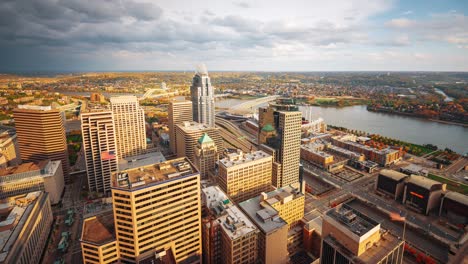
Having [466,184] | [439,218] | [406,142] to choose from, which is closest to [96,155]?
[439,218]

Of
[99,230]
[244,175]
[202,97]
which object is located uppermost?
[202,97]

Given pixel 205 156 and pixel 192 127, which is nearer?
pixel 205 156

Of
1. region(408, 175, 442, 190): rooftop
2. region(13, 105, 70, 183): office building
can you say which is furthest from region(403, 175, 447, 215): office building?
region(13, 105, 70, 183): office building

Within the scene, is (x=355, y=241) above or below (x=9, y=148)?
above

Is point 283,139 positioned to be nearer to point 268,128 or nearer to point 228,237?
point 268,128

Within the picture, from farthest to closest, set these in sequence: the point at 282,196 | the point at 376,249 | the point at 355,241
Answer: the point at 282,196, the point at 376,249, the point at 355,241

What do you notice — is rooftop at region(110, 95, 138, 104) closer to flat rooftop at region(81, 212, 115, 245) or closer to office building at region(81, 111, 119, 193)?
office building at region(81, 111, 119, 193)

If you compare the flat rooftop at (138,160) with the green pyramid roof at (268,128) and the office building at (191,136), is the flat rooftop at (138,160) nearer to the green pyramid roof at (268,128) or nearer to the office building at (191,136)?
the office building at (191,136)

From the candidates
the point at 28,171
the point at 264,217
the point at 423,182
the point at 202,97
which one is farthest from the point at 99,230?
the point at 202,97
